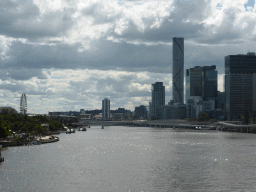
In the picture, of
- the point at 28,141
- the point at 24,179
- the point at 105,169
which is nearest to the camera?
the point at 24,179

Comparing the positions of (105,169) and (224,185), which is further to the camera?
(105,169)

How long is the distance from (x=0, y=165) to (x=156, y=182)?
38.8 meters

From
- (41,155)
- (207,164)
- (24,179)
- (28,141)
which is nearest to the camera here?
(24,179)

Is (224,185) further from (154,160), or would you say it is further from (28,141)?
(28,141)

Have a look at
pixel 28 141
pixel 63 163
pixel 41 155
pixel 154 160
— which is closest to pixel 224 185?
pixel 154 160

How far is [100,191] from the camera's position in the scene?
6644 centimetres

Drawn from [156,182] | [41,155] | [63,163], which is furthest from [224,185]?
[41,155]

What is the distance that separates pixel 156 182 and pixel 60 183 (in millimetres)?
16695

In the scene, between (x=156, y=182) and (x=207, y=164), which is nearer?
(x=156, y=182)

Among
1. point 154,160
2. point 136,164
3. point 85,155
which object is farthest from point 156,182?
point 85,155

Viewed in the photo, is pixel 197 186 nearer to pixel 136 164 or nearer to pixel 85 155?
pixel 136 164

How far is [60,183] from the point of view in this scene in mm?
73188

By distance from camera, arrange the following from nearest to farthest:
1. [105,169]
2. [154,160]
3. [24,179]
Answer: [24,179] → [105,169] → [154,160]

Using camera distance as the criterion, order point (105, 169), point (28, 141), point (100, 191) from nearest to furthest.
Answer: point (100, 191)
point (105, 169)
point (28, 141)
